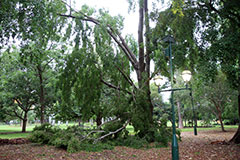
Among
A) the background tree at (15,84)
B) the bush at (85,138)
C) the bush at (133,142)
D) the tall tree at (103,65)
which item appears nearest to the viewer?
the bush at (85,138)

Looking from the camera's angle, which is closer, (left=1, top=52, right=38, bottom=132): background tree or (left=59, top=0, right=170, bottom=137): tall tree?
(left=59, top=0, right=170, bottom=137): tall tree

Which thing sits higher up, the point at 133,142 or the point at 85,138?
the point at 85,138

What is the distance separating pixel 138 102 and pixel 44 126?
4.60 metres

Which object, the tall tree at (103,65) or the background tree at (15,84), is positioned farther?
the background tree at (15,84)

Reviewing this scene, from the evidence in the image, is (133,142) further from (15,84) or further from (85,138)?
(15,84)

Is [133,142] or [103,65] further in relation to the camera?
[103,65]

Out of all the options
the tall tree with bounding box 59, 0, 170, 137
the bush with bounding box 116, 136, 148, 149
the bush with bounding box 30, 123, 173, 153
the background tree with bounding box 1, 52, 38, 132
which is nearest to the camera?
the bush with bounding box 30, 123, 173, 153

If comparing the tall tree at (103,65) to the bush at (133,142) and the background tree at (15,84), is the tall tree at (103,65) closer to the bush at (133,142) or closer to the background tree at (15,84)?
the bush at (133,142)

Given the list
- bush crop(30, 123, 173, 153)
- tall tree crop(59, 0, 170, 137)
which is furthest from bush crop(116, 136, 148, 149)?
tall tree crop(59, 0, 170, 137)

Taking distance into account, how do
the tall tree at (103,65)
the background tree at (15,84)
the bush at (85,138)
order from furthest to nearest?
the background tree at (15,84), the tall tree at (103,65), the bush at (85,138)

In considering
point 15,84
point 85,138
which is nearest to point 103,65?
point 85,138

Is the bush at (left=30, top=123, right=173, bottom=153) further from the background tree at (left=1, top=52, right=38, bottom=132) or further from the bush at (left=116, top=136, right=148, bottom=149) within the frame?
the background tree at (left=1, top=52, right=38, bottom=132)

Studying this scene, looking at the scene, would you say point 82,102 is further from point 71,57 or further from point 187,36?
point 187,36

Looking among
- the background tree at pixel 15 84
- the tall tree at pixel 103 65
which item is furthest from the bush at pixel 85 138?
the background tree at pixel 15 84
